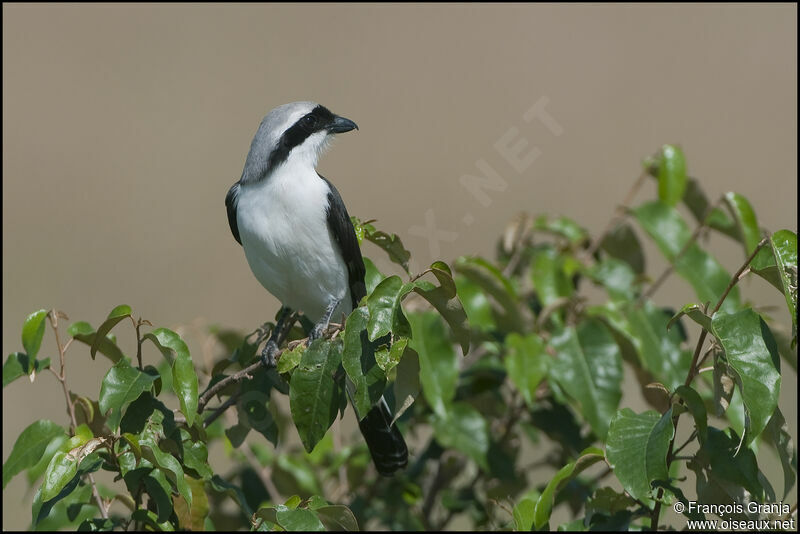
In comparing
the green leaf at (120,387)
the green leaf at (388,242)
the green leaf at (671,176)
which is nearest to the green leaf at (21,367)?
the green leaf at (120,387)

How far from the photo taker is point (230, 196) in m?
4.50

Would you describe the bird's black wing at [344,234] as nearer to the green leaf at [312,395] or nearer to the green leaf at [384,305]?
the green leaf at [312,395]

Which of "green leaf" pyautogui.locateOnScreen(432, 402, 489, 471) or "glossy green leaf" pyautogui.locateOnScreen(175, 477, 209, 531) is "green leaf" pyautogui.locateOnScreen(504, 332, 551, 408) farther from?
"glossy green leaf" pyautogui.locateOnScreen(175, 477, 209, 531)

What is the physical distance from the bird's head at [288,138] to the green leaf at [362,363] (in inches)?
63.1

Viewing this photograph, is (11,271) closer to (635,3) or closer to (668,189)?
(668,189)

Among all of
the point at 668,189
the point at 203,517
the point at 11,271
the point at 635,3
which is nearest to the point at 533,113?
the point at 635,3

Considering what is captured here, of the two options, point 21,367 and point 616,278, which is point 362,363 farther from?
point 616,278

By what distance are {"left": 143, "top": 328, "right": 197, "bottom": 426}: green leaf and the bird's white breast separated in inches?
44.8

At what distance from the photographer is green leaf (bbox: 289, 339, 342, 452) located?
10.2ft

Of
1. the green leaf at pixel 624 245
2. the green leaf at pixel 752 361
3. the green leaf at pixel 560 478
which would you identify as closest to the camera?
the green leaf at pixel 752 361

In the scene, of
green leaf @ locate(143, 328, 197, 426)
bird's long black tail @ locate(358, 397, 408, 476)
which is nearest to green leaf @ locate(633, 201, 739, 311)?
bird's long black tail @ locate(358, 397, 408, 476)

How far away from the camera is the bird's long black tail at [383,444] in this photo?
13.7 ft

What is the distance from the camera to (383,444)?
13.7ft

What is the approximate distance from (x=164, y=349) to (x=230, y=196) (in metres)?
1.47
